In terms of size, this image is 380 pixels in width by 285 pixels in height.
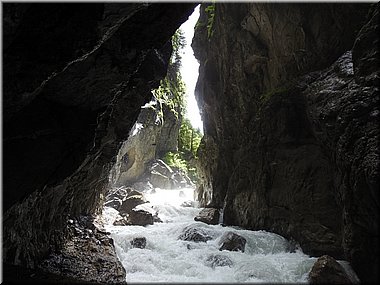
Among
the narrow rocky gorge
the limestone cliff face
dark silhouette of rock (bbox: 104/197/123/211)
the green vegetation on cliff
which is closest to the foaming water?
the narrow rocky gorge

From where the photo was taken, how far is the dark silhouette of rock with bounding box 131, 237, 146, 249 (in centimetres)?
1265

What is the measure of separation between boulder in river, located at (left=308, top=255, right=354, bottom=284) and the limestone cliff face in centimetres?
55

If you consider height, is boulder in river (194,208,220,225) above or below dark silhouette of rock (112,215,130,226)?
above

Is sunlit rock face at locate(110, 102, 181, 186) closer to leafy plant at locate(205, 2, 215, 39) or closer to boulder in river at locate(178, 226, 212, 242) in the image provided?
leafy plant at locate(205, 2, 215, 39)

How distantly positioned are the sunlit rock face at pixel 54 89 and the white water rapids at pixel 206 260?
5.05 feet

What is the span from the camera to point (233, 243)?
12.3m

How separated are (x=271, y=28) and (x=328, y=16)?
3.47m

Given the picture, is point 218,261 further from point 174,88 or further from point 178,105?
point 178,105

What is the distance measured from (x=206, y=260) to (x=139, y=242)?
3.38 meters

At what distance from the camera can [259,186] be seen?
15.9 metres

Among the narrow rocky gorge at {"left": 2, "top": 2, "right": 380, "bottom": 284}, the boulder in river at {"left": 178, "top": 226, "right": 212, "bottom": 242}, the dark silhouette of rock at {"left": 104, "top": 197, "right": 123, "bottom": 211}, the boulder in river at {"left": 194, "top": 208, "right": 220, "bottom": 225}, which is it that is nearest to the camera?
the narrow rocky gorge at {"left": 2, "top": 2, "right": 380, "bottom": 284}

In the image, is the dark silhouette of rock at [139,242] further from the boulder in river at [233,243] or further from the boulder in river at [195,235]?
the boulder in river at [233,243]

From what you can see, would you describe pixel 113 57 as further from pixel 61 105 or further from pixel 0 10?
pixel 0 10

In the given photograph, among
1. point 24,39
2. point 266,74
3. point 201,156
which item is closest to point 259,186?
point 266,74
